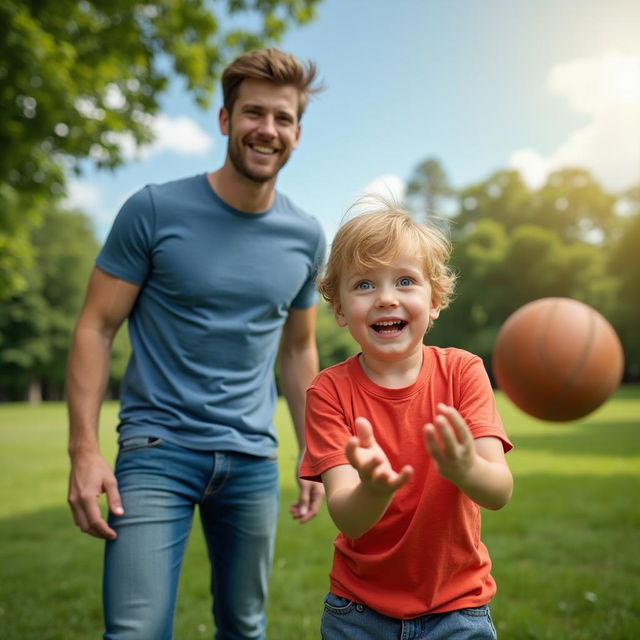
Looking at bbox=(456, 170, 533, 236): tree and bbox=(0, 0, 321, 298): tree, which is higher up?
bbox=(456, 170, 533, 236): tree

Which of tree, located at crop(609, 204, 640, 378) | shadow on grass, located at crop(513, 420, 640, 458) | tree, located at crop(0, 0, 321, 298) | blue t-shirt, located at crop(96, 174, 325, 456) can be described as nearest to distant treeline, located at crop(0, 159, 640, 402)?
tree, located at crop(609, 204, 640, 378)

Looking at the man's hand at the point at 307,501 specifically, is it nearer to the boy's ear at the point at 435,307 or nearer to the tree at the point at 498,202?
the boy's ear at the point at 435,307

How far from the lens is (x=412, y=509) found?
2.21m

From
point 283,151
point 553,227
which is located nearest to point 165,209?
point 283,151

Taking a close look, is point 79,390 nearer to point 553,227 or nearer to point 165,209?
point 165,209

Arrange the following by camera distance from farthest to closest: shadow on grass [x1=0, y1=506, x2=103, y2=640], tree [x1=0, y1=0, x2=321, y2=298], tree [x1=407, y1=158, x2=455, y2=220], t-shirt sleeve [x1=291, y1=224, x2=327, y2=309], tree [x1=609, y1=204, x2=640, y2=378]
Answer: tree [x1=407, y1=158, x2=455, y2=220]
tree [x1=609, y1=204, x2=640, y2=378]
tree [x1=0, y1=0, x2=321, y2=298]
shadow on grass [x1=0, y1=506, x2=103, y2=640]
t-shirt sleeve [x1=291, y1=224, x2=327, y2=309]

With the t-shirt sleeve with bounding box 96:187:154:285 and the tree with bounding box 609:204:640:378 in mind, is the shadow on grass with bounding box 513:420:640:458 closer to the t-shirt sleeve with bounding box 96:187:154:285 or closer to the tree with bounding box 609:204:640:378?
the t-shirt sleeve with bounding box 96:187:154:285

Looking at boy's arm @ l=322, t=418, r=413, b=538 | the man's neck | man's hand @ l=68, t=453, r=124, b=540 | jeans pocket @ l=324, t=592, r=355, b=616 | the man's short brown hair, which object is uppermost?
the man's short brown hair

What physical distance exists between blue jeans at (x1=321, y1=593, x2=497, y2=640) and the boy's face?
83cm

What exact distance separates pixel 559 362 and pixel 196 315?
297 cm

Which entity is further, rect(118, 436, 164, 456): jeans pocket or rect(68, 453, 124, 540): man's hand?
rect(118, 436, 164, 456): jeans pocket

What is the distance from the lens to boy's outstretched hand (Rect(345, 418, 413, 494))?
1746mm

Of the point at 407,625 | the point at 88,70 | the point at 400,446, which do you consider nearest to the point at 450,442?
the point at 400,446

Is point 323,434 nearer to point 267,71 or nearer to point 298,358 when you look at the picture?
point 298,358
